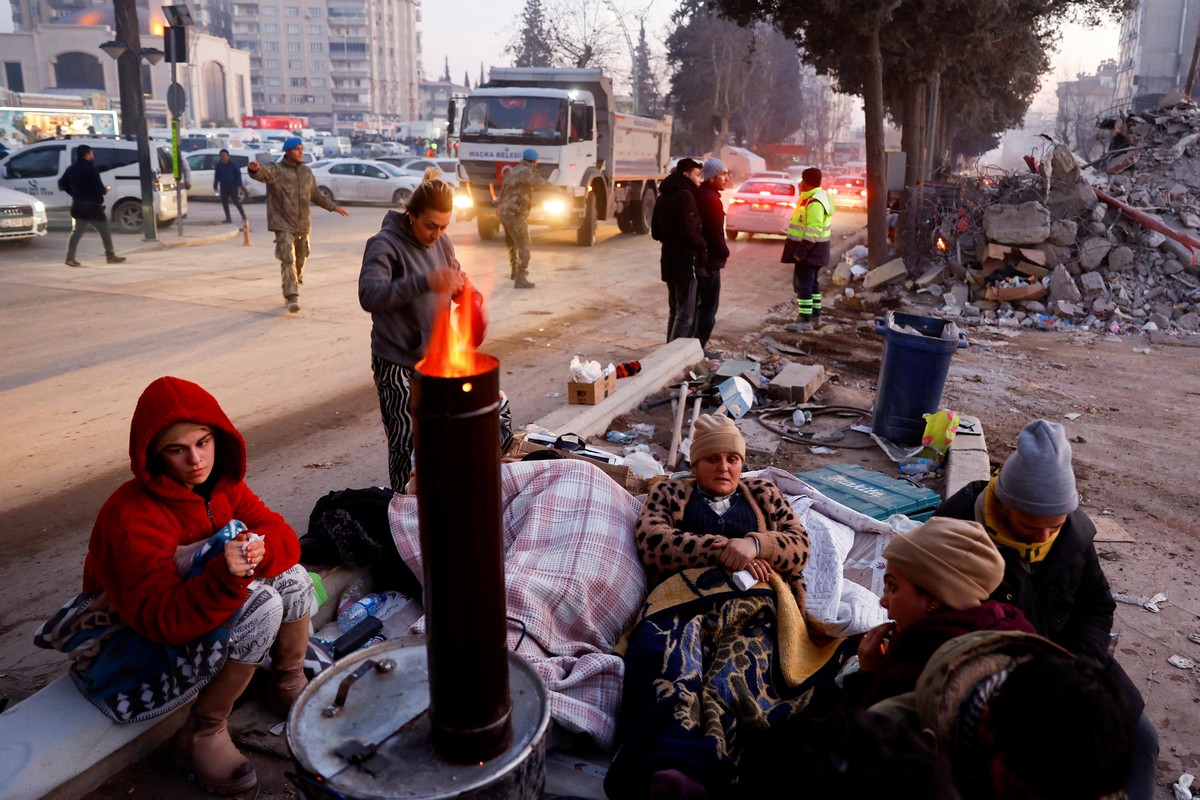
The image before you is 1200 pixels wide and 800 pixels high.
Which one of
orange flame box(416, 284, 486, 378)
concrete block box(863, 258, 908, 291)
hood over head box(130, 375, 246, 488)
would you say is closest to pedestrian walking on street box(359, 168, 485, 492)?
hood over head box(130, 375, 246, 488)

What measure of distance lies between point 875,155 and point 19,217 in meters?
15.3

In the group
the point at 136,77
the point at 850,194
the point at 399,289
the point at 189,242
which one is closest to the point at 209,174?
the point at 136,77

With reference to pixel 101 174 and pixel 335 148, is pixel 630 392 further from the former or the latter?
pixel 335 148

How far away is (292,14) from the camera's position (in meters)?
110

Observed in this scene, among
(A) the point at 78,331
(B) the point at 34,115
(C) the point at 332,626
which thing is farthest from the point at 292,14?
(C) the point at 332,626

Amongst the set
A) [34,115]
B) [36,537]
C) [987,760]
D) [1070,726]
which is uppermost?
[34,115]

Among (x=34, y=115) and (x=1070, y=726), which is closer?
(x=1070, y=726)

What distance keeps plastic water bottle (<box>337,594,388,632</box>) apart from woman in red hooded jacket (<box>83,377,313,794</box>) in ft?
2.54

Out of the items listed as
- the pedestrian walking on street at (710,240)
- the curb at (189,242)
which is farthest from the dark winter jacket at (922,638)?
the curb at (189,242)

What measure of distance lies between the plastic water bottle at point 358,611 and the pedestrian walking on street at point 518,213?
9960 mm

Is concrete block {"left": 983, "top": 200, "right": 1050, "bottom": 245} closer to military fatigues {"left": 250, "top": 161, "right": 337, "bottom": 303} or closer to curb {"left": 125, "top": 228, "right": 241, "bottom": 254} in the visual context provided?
military fatigues {"left": 250, "top": 161, "right": 337, "bottom": 303}

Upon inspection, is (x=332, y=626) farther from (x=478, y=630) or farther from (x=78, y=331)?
(x=78, y=331)

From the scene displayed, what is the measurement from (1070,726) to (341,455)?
18.0 feet

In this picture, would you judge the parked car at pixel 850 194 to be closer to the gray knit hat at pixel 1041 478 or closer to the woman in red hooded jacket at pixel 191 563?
the gray knit hat at pixel 1041 478
